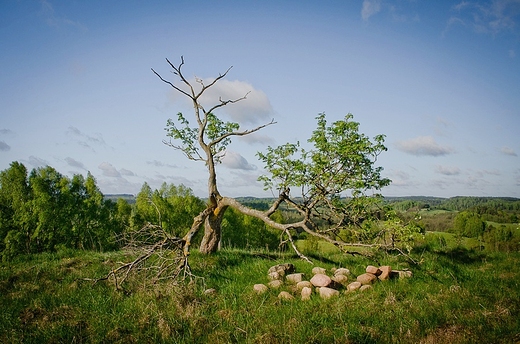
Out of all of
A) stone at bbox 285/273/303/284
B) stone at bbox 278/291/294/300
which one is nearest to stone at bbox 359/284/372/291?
stone at bbox 285/273/303/284

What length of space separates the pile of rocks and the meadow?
251mm

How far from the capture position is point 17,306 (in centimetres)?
658

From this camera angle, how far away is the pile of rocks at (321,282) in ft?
24.7

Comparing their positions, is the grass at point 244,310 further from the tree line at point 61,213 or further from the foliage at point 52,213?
the foliage at point 52,213

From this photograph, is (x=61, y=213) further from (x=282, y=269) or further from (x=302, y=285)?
(x=302, y=285)

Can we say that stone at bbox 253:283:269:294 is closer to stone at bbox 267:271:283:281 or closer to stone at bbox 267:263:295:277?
stone at bbox 267:271:283:281

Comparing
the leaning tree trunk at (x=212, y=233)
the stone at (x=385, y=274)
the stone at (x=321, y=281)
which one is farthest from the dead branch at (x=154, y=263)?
the stone at (x=385, y=274)

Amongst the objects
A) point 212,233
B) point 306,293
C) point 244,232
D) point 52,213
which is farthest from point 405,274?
point 244,232

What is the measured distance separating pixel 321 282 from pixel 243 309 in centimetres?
261

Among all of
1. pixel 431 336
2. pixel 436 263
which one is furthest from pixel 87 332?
pixel 436 263

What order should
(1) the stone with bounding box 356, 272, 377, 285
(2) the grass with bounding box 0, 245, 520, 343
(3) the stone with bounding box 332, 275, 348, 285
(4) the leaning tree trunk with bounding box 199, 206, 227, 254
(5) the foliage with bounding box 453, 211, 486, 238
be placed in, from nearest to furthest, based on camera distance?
(2) the grass with bounding box 0, 245, 520, 343 < (1) the stone with bounding box 356, 272, 377, 285 < (3) the stone with bounding box 332, 275, 348, 285 < (4) the leaning tree trunk with bounding box 199, 206, 227, 254 < (5) the foliage with bounding box 453, 211, 486, 238

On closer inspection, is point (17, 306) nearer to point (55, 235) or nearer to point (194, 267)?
point (194, 267)

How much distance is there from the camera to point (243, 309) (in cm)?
651

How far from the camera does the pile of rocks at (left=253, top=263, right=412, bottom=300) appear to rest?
7.52 meters
